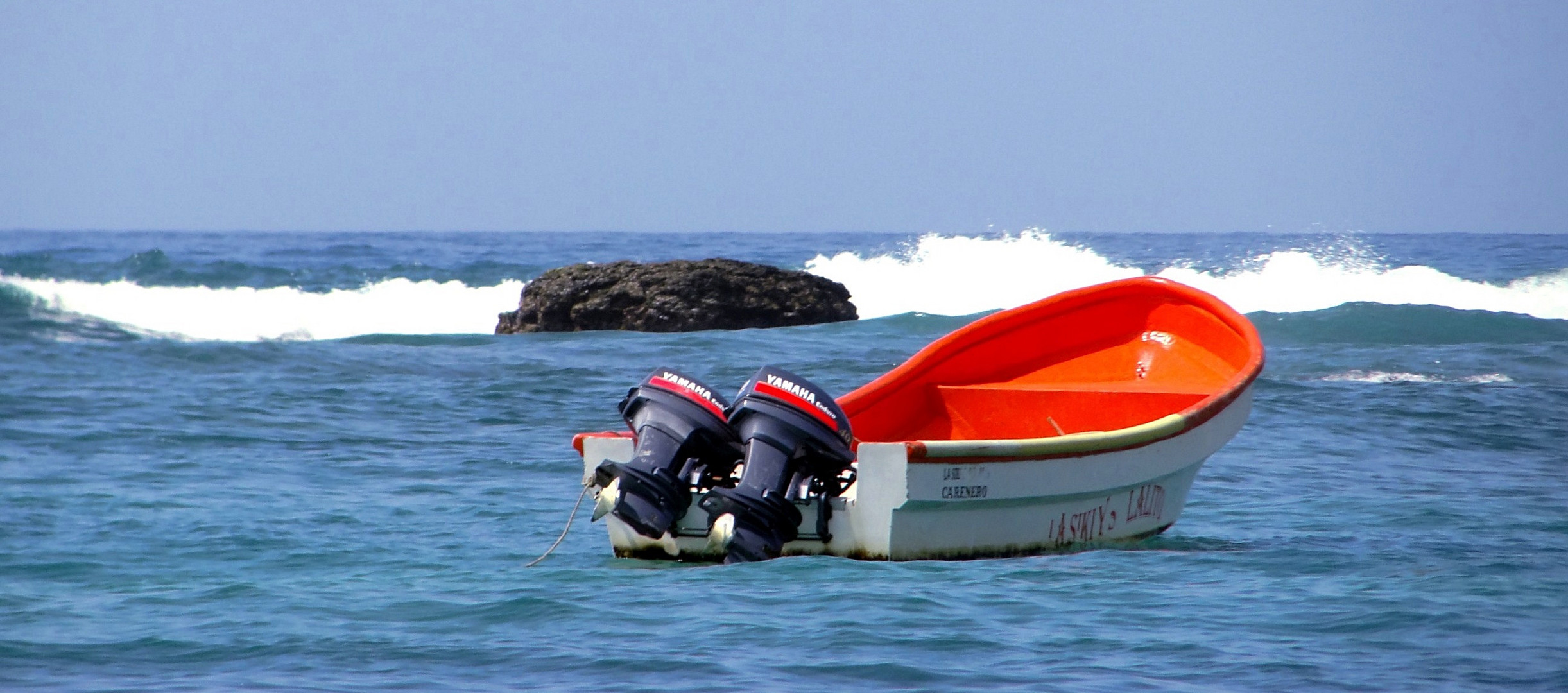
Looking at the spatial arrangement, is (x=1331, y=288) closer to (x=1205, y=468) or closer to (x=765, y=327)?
(x=765, y=327)

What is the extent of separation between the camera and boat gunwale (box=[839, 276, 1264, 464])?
5.69 meters

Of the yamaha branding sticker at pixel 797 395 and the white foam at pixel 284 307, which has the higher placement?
the yamaha branding sticker at pixel 797 395

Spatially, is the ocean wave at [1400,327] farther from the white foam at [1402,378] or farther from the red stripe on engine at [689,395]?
the red stripe on engine at [689,395]

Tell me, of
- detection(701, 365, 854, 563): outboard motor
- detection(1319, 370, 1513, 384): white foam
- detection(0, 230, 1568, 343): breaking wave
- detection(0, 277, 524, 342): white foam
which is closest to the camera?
detection(701, 365, 854, 563): outboard motor

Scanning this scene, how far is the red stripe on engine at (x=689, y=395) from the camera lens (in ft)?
19.2

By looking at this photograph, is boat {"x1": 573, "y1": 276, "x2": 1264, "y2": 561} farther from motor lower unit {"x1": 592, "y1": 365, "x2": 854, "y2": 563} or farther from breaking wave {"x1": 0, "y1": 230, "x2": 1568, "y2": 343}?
breaking wave {"x1": 0, "y1": 230, "x2": 1568, "y2": 343}

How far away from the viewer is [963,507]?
19.0 ft

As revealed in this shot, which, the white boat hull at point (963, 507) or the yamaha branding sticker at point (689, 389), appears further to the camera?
the yamaha branding sticker at point (689, 389)

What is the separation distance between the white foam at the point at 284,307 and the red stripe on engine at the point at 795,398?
14.7 meters

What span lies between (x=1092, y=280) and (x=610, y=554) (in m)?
22.2

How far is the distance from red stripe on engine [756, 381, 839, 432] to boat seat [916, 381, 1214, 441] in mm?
2327

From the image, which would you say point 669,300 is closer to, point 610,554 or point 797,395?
point 610,554

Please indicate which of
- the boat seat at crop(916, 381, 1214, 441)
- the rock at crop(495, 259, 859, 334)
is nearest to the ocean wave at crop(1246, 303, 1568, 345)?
the rock at crop(495, 259, 859, 334)

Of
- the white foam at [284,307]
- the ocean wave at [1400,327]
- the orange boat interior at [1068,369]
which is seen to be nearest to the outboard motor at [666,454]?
the orange boat interior at [1068,369]
